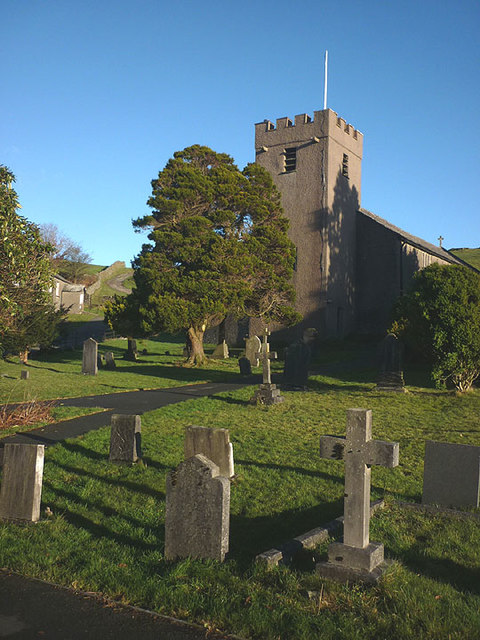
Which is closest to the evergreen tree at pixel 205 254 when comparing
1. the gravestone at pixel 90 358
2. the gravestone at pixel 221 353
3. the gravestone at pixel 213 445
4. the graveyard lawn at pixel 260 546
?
the gravestone at pixel 221 353

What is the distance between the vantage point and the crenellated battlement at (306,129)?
3528cm

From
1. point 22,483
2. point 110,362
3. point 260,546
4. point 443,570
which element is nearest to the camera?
point 443,570

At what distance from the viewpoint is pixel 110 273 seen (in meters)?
86.3

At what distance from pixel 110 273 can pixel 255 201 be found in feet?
198

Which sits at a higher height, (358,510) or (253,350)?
(253,350)

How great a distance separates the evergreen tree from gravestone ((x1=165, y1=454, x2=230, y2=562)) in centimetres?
2190

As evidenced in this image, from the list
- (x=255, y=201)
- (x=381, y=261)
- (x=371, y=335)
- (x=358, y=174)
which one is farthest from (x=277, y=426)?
(x=358, y=174)

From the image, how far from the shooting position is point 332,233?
35844 millimetres

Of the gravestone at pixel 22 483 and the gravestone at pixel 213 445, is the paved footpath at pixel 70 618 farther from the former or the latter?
the gravestone at pixel 213 445

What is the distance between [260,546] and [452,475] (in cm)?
300

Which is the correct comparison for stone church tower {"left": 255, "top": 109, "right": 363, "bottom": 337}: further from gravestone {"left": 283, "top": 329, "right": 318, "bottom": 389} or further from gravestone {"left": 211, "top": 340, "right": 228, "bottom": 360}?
gravestone {"left": 283, "top": 329, "right": 318, "bottom": 389}

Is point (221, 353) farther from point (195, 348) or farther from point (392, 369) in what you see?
point (392, 369)

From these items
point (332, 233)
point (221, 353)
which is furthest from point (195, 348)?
point (332, 233)

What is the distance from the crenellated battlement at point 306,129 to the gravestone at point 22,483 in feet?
110
